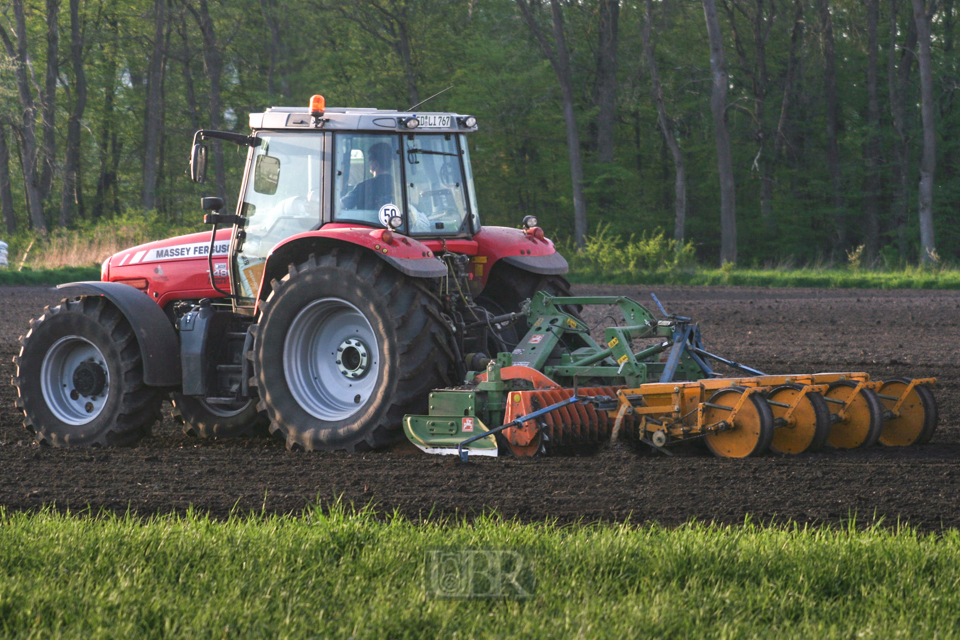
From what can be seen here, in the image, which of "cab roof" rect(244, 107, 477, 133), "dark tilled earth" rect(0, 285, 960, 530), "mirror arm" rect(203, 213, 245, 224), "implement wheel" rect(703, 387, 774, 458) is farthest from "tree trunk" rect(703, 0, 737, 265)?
"implement wheel" rect(703, 387, 774, 458)

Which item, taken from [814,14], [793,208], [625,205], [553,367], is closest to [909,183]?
[793,208]

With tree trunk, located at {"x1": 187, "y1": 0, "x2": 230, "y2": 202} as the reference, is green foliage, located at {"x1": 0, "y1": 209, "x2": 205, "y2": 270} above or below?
below

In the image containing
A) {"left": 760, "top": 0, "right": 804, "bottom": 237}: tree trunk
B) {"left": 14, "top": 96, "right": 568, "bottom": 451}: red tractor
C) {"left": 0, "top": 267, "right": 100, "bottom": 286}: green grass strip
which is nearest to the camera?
{"left": 14, "top": 96, "right": 568, "bottom": 451}: red tractor

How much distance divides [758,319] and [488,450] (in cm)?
1036

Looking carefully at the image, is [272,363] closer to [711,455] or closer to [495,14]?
[711,455]

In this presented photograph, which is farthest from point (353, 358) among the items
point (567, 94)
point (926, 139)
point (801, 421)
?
point (567, 94)

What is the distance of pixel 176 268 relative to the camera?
28.2 ft

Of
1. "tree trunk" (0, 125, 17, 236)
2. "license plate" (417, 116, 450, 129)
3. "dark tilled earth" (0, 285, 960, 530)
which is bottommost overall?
"dark tilled earth" (0, 285, 960, 530)

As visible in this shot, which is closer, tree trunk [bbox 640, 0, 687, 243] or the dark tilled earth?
the dark tilled earth

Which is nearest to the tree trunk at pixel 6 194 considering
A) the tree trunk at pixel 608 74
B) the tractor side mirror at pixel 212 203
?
the tree trunk at pixel 608 74

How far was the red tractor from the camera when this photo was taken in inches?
→ 279

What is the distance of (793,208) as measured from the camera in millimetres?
37406

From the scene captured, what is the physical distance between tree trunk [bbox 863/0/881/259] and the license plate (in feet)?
102

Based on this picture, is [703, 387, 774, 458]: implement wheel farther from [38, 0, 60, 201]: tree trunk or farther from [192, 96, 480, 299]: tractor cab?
[38, 0, 60, 201]: tree trunk
